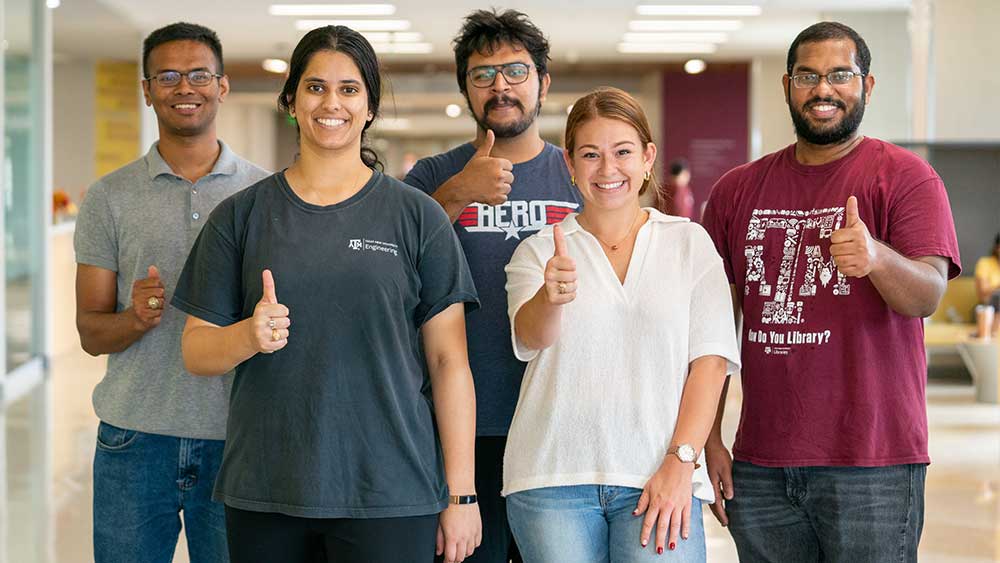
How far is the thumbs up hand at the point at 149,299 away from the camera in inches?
102

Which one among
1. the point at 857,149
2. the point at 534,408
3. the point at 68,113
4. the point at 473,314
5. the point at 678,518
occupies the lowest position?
the point at 678,518

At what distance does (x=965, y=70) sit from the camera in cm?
985

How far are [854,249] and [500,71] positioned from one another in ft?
3.35

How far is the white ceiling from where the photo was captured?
11086 millimetres

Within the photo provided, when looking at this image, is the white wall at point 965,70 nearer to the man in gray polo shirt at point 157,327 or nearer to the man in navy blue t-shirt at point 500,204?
the man in navy blue t-shirt at point 500,204

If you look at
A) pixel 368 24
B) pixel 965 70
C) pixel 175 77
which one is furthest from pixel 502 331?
pixel 368 24

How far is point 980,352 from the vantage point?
887 centimetres

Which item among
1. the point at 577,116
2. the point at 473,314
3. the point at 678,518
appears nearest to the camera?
the point at 678,518

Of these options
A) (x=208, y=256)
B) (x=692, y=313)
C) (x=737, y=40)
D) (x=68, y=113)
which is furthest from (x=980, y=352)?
(x=68, y=113)

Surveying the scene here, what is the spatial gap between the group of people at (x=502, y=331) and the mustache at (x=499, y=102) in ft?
0.06

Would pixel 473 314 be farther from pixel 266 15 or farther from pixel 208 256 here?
pixel 266 15

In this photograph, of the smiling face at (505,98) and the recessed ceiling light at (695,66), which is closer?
the smiling face at (505,98)

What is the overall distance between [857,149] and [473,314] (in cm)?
97

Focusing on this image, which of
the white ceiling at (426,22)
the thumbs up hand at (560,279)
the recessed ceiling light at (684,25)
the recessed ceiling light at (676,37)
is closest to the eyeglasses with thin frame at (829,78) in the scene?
the thumbs up hand at (560,279)
